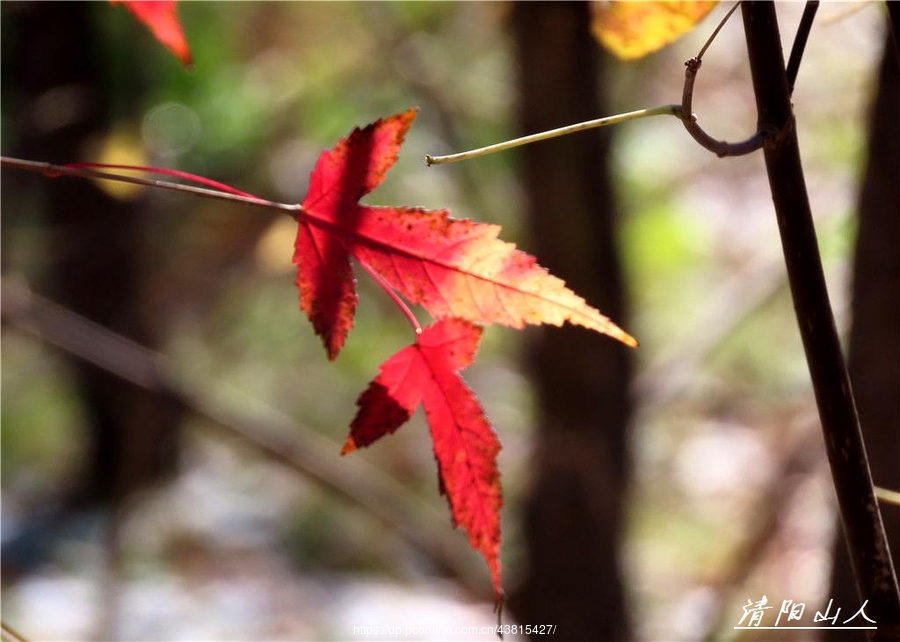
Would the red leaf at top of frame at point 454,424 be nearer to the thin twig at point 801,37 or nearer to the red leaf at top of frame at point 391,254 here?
the red leaf at top of frame at point 391,254

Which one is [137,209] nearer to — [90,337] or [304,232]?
[90,337]

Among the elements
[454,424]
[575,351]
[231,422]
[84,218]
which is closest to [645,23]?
[454,424]

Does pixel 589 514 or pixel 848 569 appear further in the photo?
pixel 589 514

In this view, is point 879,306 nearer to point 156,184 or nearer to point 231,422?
point 156,184

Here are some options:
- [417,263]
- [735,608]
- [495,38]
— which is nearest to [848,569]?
[417,263]

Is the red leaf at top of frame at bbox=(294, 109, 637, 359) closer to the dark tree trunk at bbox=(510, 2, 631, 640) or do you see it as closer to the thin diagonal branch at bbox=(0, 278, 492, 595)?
the dark tree trunk at bbox=(510, 2, 631, 640)

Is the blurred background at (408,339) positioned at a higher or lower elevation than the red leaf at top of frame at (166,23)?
higher

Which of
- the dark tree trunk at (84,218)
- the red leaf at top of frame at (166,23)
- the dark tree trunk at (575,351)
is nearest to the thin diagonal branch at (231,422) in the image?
the dark tree trunk at (575,351)
